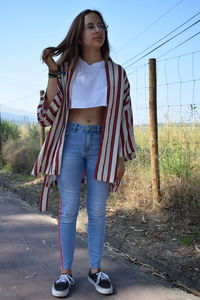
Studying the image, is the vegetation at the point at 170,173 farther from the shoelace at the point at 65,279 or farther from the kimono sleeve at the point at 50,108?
the kimono sleeve at the point at 50,108

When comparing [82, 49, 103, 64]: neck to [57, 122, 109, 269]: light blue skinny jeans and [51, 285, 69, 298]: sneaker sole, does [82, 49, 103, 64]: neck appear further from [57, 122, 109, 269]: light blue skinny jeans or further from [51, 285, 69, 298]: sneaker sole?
[51, 285, 69, 298]: sneaker sole

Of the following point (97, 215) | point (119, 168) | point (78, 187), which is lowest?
point (97, 215)

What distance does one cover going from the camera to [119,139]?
3.23m

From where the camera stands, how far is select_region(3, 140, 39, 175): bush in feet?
36.3

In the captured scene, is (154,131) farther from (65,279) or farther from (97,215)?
(65,279)

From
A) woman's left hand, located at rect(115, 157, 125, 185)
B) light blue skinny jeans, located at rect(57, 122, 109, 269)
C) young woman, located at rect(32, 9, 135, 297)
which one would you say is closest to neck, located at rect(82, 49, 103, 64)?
young woman, located at rect(32, 9, 135, 297)

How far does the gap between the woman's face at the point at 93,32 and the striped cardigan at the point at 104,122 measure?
7.6 inches

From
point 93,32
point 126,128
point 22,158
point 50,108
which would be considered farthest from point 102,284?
point 22,158

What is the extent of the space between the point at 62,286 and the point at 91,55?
1.90 metres

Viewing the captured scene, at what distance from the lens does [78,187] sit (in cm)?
321

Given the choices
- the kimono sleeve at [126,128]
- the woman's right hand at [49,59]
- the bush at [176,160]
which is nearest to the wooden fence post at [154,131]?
the bush at [176,160]

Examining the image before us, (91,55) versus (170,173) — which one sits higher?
(91,55)

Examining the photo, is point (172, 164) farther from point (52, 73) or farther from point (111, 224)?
point (52, 73)

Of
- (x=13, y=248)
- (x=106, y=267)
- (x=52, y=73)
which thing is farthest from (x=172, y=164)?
(x=52, y=73)
